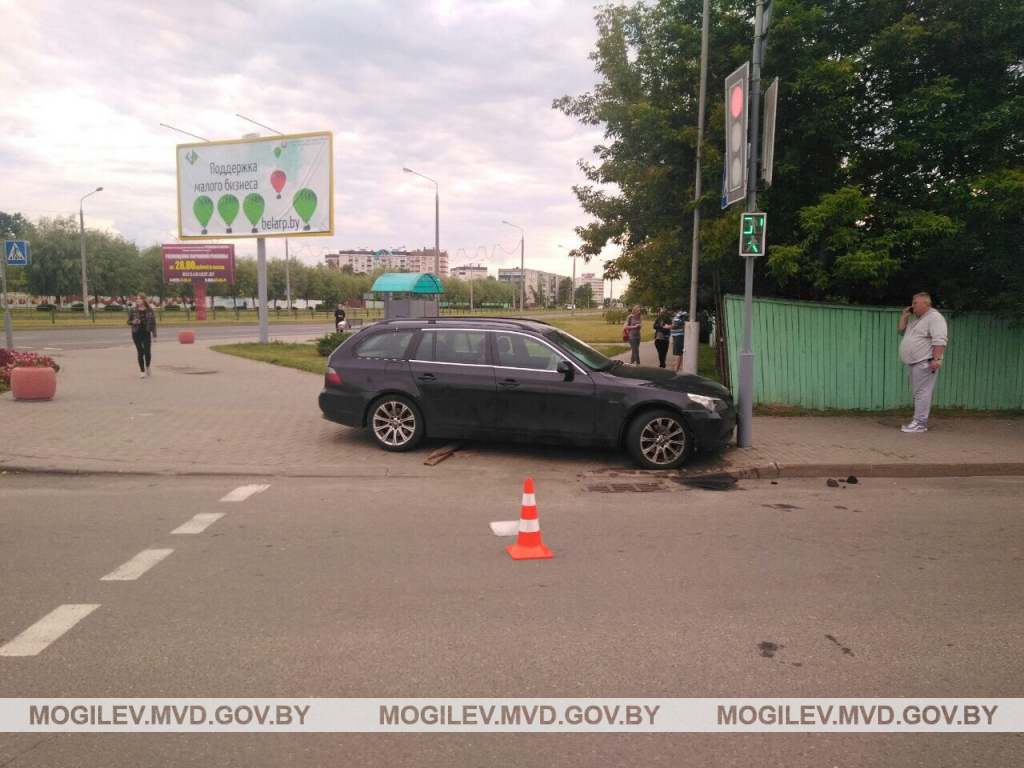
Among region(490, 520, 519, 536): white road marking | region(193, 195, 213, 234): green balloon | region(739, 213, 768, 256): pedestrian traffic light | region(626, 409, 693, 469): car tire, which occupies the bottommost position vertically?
region(490, 520, 519, 536): white road marking

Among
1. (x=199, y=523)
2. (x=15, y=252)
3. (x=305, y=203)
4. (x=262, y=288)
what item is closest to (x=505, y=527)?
(x=199, y=523)

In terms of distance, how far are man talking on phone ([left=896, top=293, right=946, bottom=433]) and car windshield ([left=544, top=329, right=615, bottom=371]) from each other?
4.19 meters

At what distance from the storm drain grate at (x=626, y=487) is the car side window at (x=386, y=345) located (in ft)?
9.71

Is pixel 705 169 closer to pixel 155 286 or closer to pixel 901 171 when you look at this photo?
pixel 901 171

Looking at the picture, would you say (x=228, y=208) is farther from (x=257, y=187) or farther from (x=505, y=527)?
(x=505, y=527)

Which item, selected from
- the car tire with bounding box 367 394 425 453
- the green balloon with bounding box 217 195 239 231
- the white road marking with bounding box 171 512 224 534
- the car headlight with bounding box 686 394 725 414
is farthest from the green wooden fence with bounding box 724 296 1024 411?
the green balloon with bounding box 217 195 239 231

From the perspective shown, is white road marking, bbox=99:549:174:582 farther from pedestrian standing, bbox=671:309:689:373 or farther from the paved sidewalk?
pedestrian standing, bbox=671:309:689:373

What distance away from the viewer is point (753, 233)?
8289 millimetres

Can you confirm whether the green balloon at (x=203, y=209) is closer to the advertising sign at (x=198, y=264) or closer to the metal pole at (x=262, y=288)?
the metal pole at (x=262, y=288)

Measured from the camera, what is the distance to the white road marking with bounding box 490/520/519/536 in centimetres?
545

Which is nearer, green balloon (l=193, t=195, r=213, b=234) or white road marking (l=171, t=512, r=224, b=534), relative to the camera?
white road marking (l=171, t=512, r=224, b=534)

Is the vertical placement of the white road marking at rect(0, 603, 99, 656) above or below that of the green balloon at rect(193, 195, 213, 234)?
below

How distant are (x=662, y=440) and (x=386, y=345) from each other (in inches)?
137

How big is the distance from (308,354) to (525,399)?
591 inches
